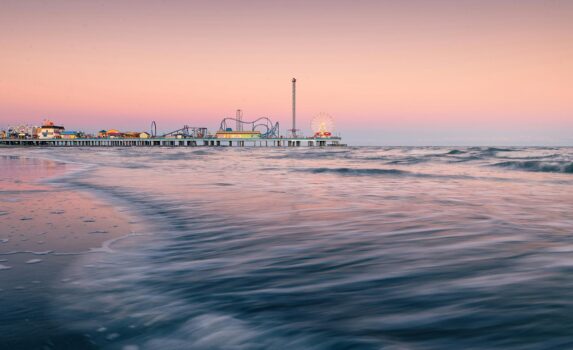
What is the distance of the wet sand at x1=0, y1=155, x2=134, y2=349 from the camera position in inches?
96.3

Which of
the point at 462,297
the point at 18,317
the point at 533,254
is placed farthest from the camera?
the point at 533,254

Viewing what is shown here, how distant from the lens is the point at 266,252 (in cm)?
457

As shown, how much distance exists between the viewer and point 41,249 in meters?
4.48

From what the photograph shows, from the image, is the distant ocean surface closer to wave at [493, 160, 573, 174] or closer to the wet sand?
the wet sand

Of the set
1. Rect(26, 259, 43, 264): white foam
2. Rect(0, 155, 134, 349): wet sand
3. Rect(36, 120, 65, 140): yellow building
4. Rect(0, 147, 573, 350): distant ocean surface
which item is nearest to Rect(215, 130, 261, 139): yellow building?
Rect(36, 120, 65, 140): yellow building

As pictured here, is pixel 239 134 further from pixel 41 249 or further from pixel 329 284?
pixel 329 284

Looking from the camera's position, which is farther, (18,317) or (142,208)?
(142,208)

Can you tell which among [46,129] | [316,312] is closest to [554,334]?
[316,312]

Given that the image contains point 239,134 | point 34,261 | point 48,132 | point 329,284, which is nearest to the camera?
point 329,284

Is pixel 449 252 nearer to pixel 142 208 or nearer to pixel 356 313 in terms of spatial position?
pixel 356 313

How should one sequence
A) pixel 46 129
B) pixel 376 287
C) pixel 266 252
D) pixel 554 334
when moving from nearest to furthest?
1. pixel 554 334
2. pixel 376 287
3. pixel 266 252
4. pixel 46 129

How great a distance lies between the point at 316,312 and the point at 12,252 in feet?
11.1

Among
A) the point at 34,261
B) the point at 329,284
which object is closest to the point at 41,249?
the point at 34,261

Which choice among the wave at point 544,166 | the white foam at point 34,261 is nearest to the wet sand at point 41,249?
the white foam at point 34,261
